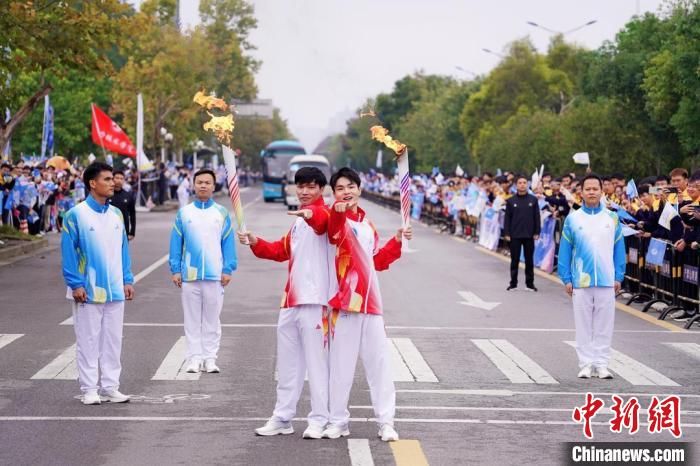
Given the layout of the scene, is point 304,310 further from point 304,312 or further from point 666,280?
point 666,280

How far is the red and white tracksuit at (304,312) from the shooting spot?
9352 millimetres

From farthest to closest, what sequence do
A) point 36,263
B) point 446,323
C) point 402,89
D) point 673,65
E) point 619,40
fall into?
1. point 402,89
2. point 619,40
3. point 673,65
4. point 36,263
5. point 446,323

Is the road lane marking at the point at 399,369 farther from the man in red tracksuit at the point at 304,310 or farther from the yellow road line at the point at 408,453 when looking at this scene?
the yellow road line at the point at 408,453

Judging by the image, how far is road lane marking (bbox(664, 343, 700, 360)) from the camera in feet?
47.6

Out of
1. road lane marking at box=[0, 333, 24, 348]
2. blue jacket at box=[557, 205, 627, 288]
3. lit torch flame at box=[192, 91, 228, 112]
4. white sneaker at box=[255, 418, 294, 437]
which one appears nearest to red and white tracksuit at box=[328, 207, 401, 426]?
white sneaker at box=[255, 418, 294, 437]

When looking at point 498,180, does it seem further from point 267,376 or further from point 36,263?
point 267,376

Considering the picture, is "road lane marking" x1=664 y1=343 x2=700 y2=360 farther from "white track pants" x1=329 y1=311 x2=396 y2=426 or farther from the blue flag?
"white track pants" x1=329 y1=311 x2=396 y2=426

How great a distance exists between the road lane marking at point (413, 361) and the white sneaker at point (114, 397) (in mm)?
2684

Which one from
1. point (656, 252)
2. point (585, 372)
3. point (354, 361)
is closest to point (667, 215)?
point (656, 252)

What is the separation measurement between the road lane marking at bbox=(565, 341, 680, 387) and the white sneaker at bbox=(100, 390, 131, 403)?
177 inches

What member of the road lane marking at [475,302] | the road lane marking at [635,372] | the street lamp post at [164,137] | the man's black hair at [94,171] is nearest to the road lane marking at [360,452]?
the man's black hair at [94,171]

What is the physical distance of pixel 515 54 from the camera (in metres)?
80.9

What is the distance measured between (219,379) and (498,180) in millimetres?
23376

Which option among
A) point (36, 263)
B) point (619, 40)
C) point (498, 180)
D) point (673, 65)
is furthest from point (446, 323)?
point (619, 40)
